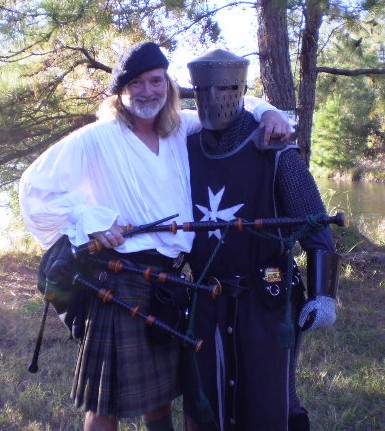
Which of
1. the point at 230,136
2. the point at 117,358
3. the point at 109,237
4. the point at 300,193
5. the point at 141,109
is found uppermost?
the point at 141,109

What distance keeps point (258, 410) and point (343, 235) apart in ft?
15.8

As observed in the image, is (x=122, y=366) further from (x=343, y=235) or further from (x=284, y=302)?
(x=343, y=235)

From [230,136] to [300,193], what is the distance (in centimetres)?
40

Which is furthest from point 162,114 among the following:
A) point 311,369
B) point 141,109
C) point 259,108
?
point 311,369

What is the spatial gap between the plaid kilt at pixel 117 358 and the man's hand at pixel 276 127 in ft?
2.30

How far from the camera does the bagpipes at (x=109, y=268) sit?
2242mm

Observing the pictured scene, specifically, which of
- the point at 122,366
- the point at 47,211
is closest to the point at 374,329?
the point at 122,366

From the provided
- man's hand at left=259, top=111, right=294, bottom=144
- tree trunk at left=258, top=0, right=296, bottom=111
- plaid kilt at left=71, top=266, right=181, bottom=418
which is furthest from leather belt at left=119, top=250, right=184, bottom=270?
tree trunk at left=258, top=0, right=296, bottom=111

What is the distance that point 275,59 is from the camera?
209 inches

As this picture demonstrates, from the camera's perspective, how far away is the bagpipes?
88.3 inches

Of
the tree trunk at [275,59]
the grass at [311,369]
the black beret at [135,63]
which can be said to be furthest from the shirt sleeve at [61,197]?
the tree trunk at [275,59]

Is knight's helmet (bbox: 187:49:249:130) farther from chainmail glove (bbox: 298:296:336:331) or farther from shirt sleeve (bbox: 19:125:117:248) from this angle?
chainmail glove (bbox: 298:296:336:331)

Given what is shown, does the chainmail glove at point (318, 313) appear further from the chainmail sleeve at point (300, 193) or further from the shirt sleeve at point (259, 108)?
the shirt sleeve at point (259, 108)

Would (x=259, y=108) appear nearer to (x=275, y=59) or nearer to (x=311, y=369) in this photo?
(x=311, y=369)
